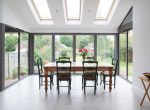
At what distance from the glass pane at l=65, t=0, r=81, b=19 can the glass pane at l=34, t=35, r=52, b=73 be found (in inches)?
65.4

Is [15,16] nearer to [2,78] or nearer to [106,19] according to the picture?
[2,78]

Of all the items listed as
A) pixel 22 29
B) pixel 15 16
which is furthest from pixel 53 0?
pixel 22 29

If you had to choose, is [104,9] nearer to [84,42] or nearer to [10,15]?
[84,42]

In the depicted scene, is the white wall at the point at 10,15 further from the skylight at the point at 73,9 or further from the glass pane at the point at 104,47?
the glass pane at the point at 104,47

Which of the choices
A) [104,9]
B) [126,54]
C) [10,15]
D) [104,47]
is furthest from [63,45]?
[10,15]

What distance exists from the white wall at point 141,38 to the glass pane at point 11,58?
435cm

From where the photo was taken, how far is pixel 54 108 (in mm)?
4551

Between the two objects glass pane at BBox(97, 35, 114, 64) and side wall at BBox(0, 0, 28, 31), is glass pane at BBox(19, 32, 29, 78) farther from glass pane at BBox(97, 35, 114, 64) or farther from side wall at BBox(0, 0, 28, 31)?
glass pane at BBox(97, 35, 114, 64)

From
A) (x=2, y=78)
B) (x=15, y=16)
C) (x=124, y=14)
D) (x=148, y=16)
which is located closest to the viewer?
(x=148, y=16)

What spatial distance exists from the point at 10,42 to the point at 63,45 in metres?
3.36

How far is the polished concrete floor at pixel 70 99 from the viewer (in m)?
4.64

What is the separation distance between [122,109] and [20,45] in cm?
539

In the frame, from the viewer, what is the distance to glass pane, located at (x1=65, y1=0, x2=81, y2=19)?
26.9 ft

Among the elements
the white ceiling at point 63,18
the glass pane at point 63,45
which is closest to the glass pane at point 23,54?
the white ceiling at point 63,18
